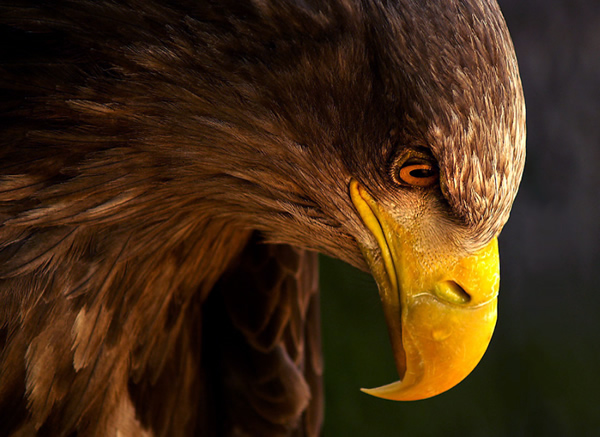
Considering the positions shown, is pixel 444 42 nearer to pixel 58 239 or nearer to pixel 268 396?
pixel 58 239

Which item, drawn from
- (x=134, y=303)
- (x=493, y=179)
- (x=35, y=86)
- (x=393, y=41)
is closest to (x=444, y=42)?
(x=393, y=41)

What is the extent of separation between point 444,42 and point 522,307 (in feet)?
7.93

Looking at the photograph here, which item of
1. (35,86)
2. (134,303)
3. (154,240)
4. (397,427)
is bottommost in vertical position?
(397,427)

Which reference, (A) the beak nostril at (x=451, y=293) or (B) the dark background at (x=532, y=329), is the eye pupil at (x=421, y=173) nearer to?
(A) the beak nostril at (x=451, y=293)

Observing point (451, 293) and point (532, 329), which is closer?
point (451, 293)

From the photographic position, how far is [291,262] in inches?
69.1

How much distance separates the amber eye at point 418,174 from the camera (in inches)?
42.1

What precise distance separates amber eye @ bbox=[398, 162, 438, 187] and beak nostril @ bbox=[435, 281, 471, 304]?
0.51ft

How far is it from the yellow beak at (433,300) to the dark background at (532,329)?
1863 mm

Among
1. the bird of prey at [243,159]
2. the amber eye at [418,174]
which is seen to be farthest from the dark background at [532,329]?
the amber eye at [418,174]

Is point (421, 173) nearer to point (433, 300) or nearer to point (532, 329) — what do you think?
point (433, 300)

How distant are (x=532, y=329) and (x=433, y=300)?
2.28m

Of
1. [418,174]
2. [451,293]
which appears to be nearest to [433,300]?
[451,293]

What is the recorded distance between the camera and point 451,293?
1.14m
